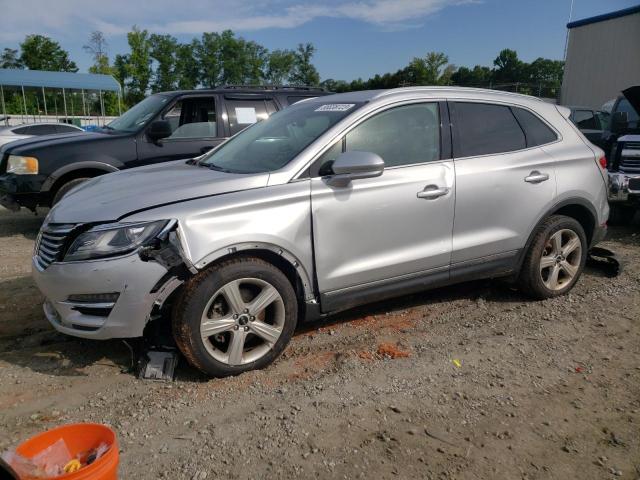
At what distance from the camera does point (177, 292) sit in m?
3.08

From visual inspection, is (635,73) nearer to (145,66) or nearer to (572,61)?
(572,61)

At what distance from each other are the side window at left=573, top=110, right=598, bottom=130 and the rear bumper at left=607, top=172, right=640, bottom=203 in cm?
649

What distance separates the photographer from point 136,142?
269 inches

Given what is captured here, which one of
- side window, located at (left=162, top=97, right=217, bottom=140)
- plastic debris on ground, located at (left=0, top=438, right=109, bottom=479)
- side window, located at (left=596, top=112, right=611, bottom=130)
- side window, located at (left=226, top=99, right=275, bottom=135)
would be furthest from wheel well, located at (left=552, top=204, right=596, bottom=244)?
side window, located at (left=596, top=112, right=611, bottom=130)

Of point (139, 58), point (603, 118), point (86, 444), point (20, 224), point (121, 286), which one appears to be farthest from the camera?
point (139, 58)

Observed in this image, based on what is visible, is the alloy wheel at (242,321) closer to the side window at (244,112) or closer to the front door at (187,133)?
the front door at (187,133)

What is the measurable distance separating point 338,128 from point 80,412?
94.0 inches

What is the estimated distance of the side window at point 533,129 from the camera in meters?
4.45

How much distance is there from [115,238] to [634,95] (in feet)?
26.7

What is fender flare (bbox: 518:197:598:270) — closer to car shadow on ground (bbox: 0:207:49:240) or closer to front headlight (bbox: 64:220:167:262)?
front headlight (bbox: 64:220:167:262)

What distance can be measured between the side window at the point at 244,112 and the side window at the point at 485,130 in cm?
372

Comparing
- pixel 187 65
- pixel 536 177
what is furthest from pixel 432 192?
pixel 187 65

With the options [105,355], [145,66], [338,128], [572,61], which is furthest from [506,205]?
[145,66]

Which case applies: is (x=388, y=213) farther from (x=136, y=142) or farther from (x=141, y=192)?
(x=136, y=142)
